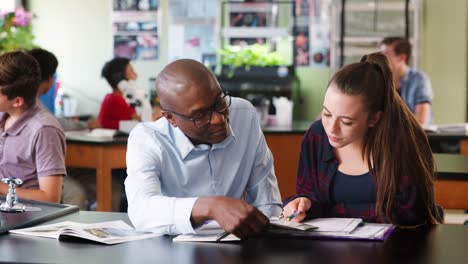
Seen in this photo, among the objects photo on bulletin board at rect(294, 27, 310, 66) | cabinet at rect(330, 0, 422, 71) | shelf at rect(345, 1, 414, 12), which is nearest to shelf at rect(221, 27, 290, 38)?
photo on bulletin board at rect(294, 27, 310, 66)

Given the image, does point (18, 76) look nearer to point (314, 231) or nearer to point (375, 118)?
point (375, 118)

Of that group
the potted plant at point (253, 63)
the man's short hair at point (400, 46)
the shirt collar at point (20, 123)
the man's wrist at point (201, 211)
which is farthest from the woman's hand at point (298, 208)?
the potted plant at point (253, 63)

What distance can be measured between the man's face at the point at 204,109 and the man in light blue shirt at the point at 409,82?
4.41 meters

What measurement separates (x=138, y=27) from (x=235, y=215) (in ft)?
23.3

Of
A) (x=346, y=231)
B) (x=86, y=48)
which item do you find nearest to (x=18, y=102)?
(x=346, y=231)

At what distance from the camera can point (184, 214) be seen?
227 centimetres

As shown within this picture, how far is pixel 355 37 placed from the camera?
27.9 ft

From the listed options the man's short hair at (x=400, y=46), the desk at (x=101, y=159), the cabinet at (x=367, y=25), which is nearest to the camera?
the desk at (x=101, y=159)

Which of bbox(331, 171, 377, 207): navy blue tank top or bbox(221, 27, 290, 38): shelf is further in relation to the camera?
bbox(221, 27, 290, 38): shelf

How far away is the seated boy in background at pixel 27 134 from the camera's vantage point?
3436 millimetres

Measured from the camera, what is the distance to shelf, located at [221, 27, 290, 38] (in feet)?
28.3

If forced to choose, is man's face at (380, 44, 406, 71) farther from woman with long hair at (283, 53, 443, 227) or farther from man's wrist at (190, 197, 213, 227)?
man's wrist at (190, 197, 213, 227)

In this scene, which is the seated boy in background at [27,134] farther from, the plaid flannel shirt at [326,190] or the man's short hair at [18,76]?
the plaid flannel shirt at [326,190]

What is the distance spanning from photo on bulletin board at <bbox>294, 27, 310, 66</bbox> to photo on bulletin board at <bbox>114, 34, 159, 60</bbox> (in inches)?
57.6
